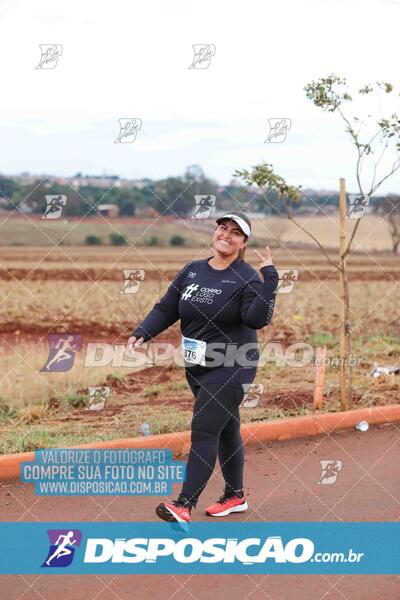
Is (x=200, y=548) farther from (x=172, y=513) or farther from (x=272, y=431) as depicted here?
(x=272, y=431)

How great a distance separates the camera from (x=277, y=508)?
7.12m

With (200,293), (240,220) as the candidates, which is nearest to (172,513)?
(200,293)

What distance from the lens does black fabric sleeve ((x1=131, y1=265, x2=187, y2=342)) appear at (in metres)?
6.79

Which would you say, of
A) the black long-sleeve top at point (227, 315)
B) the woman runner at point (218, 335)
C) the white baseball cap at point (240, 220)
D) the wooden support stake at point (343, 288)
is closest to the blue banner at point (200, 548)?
the woman runner at point (218, 335)

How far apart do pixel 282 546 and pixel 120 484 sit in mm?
1660

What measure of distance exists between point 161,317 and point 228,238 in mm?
693

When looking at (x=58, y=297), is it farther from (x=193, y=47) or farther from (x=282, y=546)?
(x=282, y=546)

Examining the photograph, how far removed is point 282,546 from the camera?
6332mm

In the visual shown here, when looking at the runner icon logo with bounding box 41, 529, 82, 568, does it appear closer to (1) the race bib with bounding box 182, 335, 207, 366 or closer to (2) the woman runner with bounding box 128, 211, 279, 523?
(2) the woman runner with bounding box 128, 211, 279, 523

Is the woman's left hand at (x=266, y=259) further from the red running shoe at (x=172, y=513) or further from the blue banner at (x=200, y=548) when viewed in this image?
the blue banner at (x=200, y=548)

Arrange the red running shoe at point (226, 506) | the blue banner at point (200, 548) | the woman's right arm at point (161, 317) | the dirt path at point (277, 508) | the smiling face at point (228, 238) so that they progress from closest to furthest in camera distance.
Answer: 1. the dirt path at point (277, 508)
2. the blue banner at point (200, 548)
3. the smiling face at point (228, 238)
4. the woman's right arm at point (161, 317)
5. the red running shoe at point (226, 506)

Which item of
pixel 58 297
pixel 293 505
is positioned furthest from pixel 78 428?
pixel 58 297

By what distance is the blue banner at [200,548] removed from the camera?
6031 millimetres

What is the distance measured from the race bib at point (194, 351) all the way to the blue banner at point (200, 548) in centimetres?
97
